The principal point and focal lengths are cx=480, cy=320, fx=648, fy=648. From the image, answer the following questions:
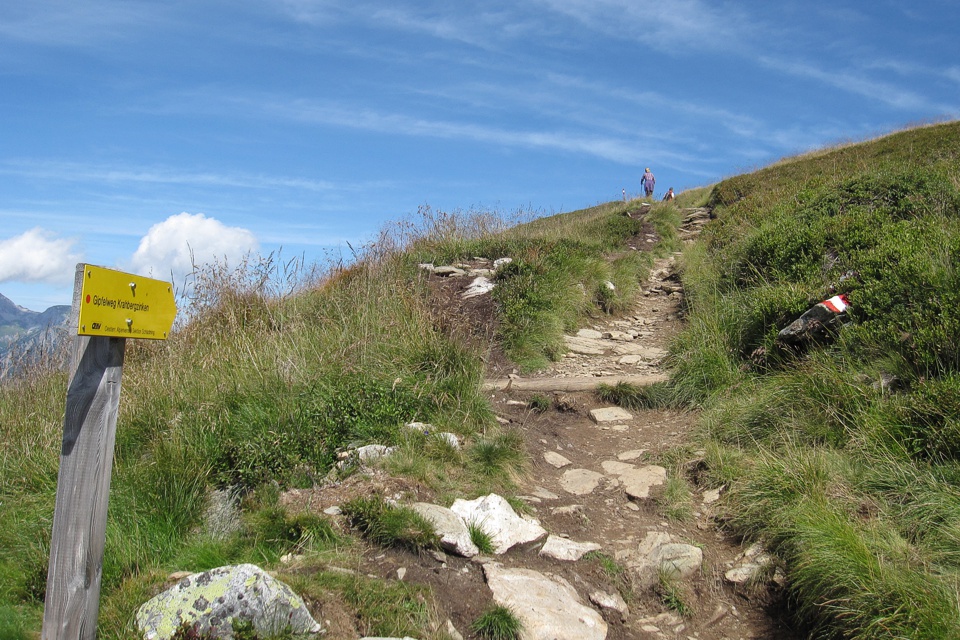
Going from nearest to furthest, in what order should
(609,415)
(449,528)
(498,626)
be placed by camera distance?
(498,626), (449,528), (609,415)

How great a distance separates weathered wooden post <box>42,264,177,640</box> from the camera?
264 cm

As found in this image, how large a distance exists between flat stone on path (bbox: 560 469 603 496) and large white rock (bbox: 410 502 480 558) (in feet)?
4.03

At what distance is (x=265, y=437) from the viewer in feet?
14.6

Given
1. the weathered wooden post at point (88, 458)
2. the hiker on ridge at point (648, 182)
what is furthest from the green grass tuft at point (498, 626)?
the hiker on ridge at point (648, 182)

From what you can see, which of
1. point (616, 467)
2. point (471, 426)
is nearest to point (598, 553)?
point (616, 467)

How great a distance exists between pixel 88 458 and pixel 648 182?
2491 cm

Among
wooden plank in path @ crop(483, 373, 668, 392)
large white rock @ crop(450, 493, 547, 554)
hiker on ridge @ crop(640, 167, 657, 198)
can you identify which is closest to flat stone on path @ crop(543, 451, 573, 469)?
large white rock @ crop(450, 493, 547, 554)

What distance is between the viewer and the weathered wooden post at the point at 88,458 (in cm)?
264

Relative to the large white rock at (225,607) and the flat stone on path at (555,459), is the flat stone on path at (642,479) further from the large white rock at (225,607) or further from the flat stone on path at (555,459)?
the large white rock at (225,607)

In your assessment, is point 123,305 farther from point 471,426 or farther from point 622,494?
point 622,494

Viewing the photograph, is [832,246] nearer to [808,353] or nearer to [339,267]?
[808,353]

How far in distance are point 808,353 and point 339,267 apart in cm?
612

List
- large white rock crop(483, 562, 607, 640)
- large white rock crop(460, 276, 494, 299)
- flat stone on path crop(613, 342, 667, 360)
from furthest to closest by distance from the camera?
large white rock crop(460, 276, 494, 299) < flat stone on path crop(613, 342, 667, 360) < large white rock crop(483, 562, 607, 640)

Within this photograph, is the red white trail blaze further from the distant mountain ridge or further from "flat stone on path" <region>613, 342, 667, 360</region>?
the distant mountain ridge
